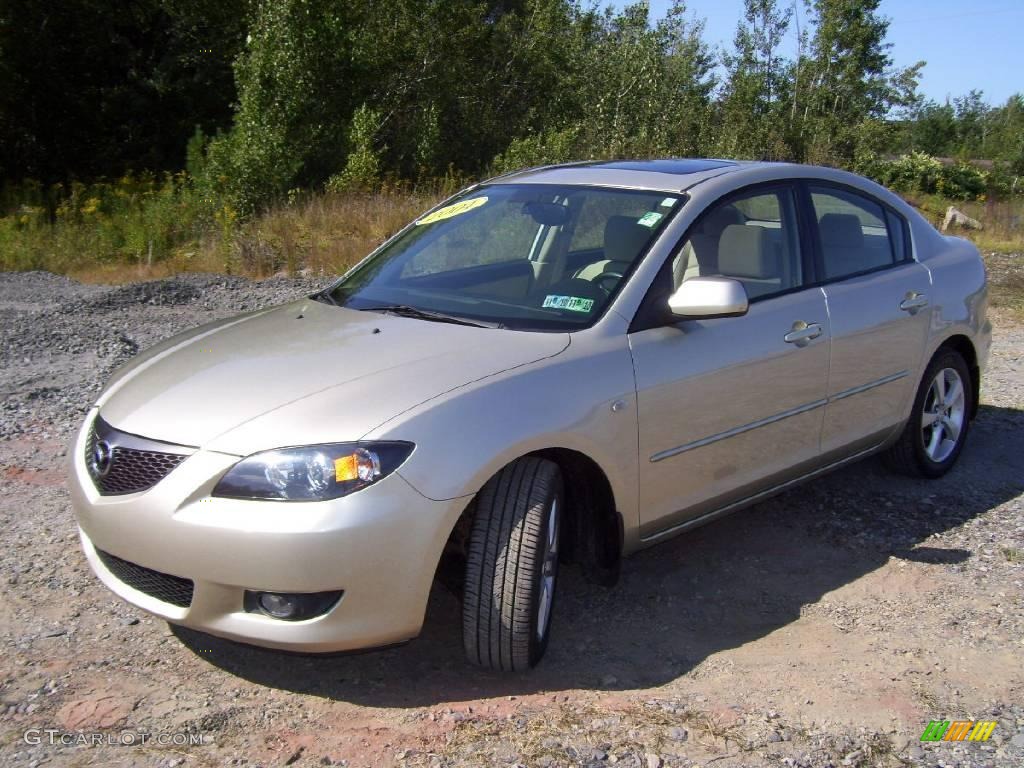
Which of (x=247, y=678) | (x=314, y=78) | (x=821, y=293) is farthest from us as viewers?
(x=314, y=78)

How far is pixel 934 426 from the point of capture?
5551 mm

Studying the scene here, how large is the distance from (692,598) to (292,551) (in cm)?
191

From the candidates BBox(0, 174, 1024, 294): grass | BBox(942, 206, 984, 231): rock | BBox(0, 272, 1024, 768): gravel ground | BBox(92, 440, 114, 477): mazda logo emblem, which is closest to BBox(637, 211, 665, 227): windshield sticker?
BBox(0, 272, 1024, 768): gravel ground

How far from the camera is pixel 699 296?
380 cm

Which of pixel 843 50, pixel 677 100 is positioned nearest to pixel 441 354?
pixel 677 100

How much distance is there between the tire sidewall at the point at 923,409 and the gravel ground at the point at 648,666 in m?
0.20

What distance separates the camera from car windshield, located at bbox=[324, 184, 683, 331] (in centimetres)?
396

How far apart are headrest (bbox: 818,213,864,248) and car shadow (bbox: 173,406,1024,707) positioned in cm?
133

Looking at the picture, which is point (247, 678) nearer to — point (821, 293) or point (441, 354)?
point (441, 354)

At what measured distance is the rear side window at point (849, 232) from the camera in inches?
189

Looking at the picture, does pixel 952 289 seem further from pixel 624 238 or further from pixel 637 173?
pixel 624 238

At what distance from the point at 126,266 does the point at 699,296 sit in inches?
476

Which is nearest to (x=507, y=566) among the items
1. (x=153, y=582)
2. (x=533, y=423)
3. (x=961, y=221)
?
(x=533, y=423)

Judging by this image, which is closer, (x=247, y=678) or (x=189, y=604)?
(x=189, y=604)
